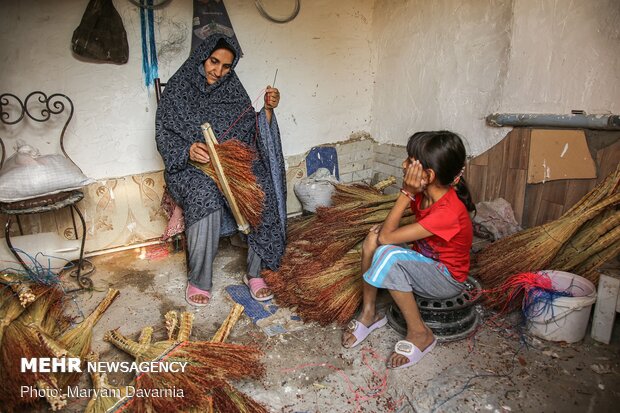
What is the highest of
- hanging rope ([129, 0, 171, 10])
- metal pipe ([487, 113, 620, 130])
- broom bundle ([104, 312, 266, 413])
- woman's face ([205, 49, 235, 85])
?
hanging rope ([129, 0, 171, 10])

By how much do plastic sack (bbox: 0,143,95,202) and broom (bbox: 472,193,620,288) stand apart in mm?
2597

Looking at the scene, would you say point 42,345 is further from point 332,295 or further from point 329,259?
point 329,259

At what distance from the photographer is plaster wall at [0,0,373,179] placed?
287 cm

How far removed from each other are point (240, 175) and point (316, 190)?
1.33 m

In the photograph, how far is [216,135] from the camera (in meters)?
2.84

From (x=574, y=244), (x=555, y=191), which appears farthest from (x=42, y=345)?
(x=555, y=191)

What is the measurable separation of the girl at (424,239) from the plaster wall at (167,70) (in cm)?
205

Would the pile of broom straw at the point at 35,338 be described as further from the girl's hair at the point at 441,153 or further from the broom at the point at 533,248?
the broom at the point at 533,248

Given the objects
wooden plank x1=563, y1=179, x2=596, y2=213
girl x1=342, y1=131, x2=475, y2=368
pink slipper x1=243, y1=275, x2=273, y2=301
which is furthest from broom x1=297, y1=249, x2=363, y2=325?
wooden plank x1=563, y1=179, x2=596, y2=213

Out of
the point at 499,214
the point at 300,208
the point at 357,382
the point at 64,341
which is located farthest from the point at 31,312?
the point at 499,214

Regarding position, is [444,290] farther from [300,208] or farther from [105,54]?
[105,54]

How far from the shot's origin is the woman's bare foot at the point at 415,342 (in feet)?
6.79

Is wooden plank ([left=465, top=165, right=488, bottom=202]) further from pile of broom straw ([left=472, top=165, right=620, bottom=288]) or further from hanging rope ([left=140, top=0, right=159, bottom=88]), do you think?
hanging rope ([left=140, top=0, right=159, bottom=88])

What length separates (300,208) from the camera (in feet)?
13.7
